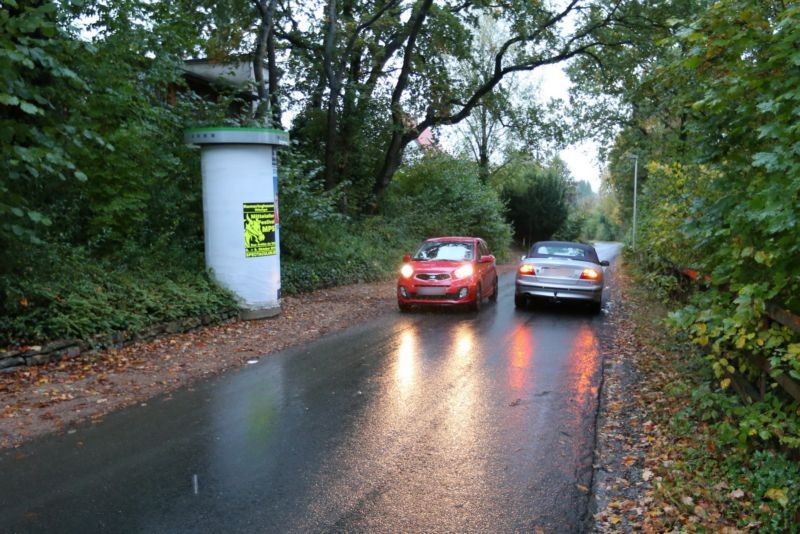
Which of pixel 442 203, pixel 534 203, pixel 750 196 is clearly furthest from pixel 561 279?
pixel 534 203

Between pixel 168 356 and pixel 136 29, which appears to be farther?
pixel 136 29

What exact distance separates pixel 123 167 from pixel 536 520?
8.95 meters

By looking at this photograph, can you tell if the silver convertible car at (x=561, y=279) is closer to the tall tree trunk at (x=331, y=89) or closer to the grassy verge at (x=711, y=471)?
the grassy verge at (x=711, y=471)

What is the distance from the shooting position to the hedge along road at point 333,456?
13.1 ft

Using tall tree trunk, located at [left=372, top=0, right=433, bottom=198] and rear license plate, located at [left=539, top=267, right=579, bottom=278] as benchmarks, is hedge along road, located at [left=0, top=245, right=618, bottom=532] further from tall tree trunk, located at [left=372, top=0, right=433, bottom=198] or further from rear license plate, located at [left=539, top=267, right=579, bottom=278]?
tall tree trunk, located at [left=372, top=0, right=433, bottom=198]

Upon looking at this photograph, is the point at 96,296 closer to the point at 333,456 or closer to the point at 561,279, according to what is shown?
the point at 333,456

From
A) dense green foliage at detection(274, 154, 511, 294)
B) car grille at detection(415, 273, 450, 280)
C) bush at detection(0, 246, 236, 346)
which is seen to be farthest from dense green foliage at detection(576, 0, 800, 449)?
dense green foliage at detection(274, 154, 511, 294)

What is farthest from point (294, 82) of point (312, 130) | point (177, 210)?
point (177, 210)

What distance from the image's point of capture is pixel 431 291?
1287 cm

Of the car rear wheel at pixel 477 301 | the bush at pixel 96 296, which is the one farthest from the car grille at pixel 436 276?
the bush at pixel 96 296

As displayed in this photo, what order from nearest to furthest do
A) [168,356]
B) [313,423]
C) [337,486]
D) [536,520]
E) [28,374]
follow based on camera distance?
[536,520] → [337,486] → [313,423] → [28,374] → [168,356]

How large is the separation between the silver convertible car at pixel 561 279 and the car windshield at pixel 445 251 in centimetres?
130

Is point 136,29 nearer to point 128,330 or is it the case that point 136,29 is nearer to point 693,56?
point 128,330

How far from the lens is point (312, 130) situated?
24.0m
